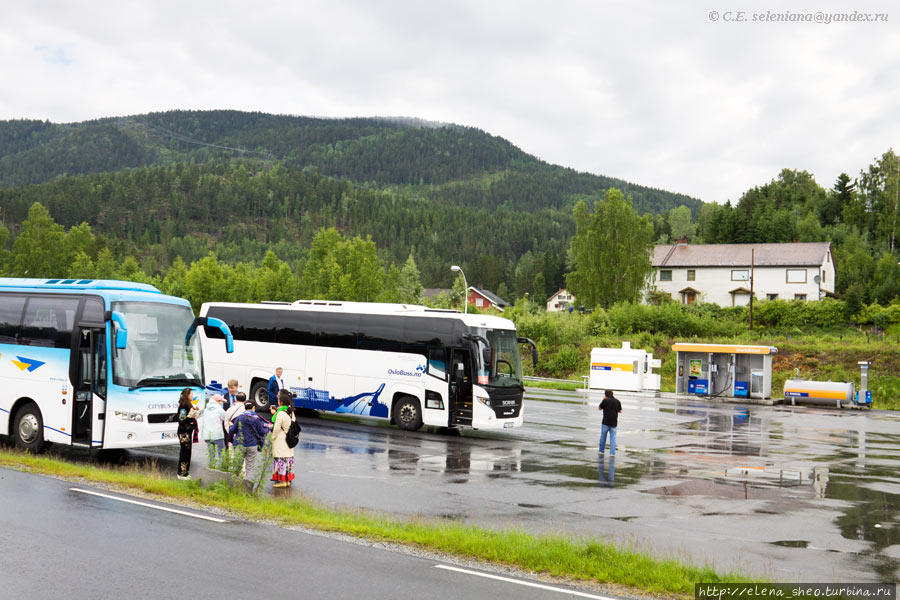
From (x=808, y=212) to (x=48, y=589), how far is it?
442 ft

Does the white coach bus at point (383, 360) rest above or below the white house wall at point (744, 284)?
below

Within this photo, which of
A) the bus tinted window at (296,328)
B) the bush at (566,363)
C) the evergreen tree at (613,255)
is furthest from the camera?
the evergreen tree at (613,255)

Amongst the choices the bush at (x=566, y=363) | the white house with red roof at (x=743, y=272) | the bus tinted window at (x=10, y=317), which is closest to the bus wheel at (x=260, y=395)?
the bus tinted window at (x=10, y=317)

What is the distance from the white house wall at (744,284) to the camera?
83625 millimetres

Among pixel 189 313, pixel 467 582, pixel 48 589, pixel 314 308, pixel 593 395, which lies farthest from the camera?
pixel 593 395

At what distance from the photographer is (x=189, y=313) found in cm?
1675

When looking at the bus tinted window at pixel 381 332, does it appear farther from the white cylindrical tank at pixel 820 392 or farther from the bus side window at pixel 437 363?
the white cylindrical tank at pixel 820 392

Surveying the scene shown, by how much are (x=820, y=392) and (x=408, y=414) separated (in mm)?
28398

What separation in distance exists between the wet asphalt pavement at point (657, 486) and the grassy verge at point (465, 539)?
867 millimetres

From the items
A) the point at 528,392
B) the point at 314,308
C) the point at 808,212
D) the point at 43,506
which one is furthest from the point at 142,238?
the point at 43,506

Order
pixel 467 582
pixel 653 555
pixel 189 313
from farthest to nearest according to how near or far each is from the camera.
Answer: pixel 189 313 < pixel 653 555 < pixel 467 582

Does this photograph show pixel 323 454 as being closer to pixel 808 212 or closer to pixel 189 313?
pixel 189 313

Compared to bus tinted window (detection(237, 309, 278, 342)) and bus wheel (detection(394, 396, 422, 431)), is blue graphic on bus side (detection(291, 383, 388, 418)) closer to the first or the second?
bus wheel (detection(394, 396, 422, 431))

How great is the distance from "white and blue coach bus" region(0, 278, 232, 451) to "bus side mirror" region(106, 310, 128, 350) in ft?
0.06
